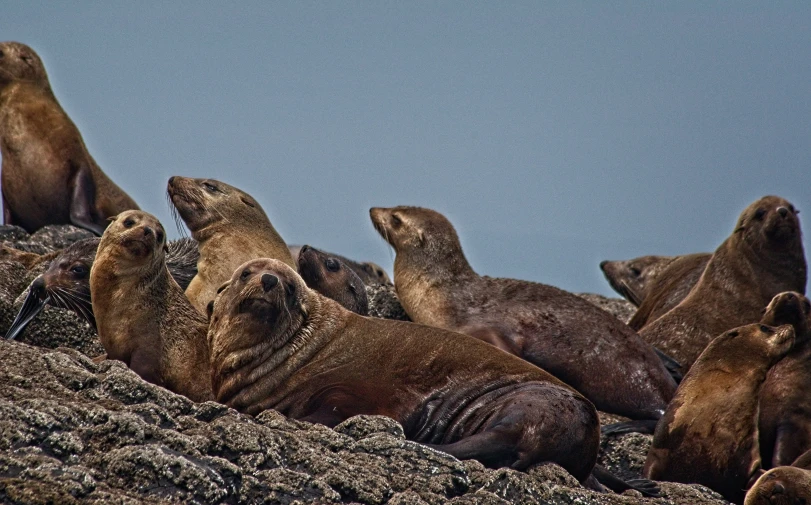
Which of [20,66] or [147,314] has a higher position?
[20,66]

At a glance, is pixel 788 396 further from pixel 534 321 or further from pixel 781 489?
pixel 534 321

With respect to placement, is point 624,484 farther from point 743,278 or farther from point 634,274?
point 634,274

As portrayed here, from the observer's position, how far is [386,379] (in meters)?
8.56

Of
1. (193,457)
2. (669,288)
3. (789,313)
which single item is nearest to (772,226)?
(669,288)

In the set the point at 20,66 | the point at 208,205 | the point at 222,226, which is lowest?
the point at 222,226

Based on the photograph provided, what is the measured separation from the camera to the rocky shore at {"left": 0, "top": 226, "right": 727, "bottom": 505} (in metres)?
6.04

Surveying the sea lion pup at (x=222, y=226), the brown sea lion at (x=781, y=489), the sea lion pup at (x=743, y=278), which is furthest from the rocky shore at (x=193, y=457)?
the sea lion pup at (x=743, y=278)

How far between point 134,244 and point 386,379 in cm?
253

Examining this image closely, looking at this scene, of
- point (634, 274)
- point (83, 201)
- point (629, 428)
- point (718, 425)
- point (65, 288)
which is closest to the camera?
point (718, 425)

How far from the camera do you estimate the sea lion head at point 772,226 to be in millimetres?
14375

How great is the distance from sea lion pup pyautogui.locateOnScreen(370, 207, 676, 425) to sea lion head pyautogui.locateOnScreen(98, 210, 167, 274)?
3.41 m

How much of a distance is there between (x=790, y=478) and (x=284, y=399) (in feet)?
11.3

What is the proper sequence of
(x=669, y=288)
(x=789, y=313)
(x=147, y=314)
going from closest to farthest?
(x=147, y=314)
(x=789, y=313)
(x=669, y=288)

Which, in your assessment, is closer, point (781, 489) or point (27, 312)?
point (781, 489)
